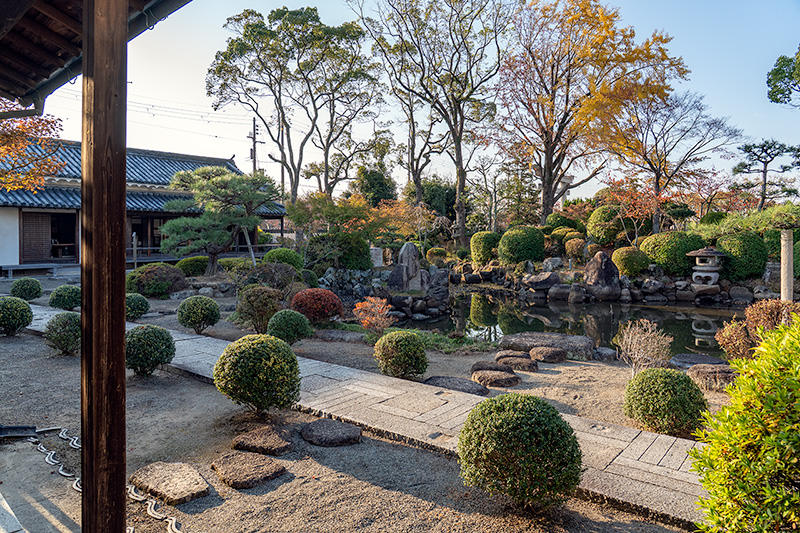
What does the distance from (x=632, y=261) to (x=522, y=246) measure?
430 centimetres

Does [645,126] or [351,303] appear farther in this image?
[645,126]

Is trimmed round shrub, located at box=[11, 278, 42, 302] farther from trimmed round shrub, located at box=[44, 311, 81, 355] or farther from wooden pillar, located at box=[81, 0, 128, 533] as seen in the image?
wooden pillar, located at box=[81, 0, 128, 533]

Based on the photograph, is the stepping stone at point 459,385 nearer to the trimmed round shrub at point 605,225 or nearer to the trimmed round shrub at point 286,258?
the trimmed round shrub at point 286,258

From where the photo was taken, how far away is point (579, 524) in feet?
9.85

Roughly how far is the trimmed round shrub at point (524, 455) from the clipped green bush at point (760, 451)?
999 mm

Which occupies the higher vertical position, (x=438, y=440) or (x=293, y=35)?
(x=293, y=35)

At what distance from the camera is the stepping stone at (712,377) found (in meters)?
6.17

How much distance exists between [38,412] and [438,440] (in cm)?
409

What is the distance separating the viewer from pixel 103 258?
2.14 meters

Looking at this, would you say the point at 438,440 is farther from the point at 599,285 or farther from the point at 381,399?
the point at 599,285

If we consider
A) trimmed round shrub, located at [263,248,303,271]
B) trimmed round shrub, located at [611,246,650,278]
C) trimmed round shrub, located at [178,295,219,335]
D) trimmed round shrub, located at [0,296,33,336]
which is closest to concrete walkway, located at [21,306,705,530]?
trimmed round shrub, located at [178,295,219,335]

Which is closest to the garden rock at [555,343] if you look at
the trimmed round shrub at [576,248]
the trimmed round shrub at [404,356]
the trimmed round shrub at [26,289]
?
the trimmed round shrub at [404,356]

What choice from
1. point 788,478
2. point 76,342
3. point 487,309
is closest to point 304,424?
point 788,478

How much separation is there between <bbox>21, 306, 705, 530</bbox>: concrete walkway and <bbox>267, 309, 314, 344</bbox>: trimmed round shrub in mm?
785
